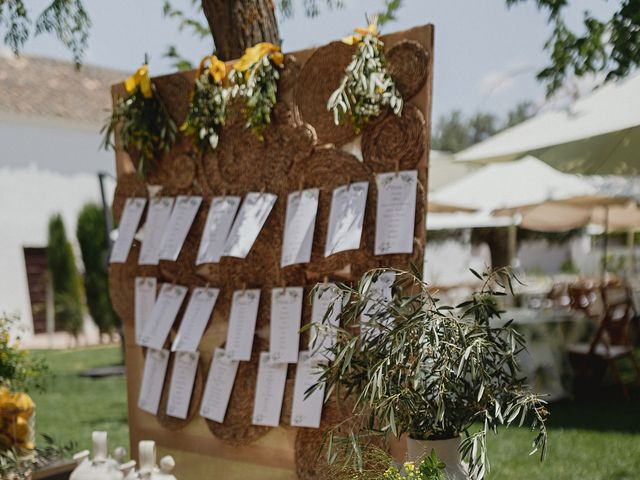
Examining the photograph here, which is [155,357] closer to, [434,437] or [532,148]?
[434,437]

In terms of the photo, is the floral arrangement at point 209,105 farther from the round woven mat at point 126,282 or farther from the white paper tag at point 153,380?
the white paper tag at point 153,380

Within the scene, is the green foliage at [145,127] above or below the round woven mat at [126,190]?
above

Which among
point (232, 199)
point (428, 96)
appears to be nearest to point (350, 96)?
point (428, 96)

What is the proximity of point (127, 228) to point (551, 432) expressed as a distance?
3.14 meters

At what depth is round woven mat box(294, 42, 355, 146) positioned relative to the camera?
2.60m

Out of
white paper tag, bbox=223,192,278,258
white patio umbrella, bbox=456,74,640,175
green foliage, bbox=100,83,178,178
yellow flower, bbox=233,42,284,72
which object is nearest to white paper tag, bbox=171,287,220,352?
white paper tag, bbox=223,192,278,258

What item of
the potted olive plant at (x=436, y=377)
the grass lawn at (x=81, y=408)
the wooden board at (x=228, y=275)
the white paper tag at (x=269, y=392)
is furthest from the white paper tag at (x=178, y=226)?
the grass lawn at (x=81, y=408)

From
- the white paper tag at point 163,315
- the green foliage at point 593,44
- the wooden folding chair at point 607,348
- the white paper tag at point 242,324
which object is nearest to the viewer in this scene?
the white paper tag at point 242,324

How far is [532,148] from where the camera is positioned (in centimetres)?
397

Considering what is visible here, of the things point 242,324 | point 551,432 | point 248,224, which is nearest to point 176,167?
point 248,224

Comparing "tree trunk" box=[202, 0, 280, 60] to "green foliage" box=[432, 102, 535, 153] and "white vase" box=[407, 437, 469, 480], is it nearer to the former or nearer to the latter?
"white vase" box=[407, 437, 469, 480]

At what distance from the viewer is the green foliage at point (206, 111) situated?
113 inches

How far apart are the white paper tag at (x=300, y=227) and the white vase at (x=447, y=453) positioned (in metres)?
0.88

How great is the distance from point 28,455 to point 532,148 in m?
2.84
